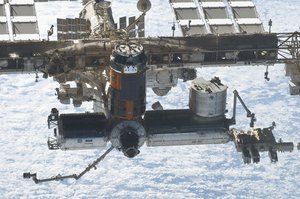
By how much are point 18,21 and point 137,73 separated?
11.5 meters

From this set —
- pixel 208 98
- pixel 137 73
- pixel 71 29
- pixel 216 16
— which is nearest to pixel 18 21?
pixel 71 29

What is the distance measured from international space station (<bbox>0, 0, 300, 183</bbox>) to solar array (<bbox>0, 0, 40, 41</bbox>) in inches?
2.6

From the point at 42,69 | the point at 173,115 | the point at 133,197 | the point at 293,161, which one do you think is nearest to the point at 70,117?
the point at 42,69

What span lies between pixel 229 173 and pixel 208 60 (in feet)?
158

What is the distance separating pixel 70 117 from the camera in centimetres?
4797

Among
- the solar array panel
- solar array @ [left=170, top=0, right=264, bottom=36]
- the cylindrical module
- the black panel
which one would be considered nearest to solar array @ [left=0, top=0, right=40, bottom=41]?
the solar array panel

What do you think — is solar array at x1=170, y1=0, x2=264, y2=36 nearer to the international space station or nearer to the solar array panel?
the international space station

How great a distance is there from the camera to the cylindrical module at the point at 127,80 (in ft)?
148

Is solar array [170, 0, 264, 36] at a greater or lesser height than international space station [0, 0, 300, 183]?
greater

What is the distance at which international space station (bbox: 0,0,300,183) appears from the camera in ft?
154

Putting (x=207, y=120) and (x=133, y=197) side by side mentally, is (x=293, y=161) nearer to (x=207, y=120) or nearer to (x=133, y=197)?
(x=133, y=197)

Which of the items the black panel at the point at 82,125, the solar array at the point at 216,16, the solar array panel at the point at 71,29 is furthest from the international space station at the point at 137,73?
the solar array at the point at 216,16

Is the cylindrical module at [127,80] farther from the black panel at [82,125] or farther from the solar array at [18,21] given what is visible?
the solar array at [18,21]

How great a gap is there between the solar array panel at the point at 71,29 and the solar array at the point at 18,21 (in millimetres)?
1825
